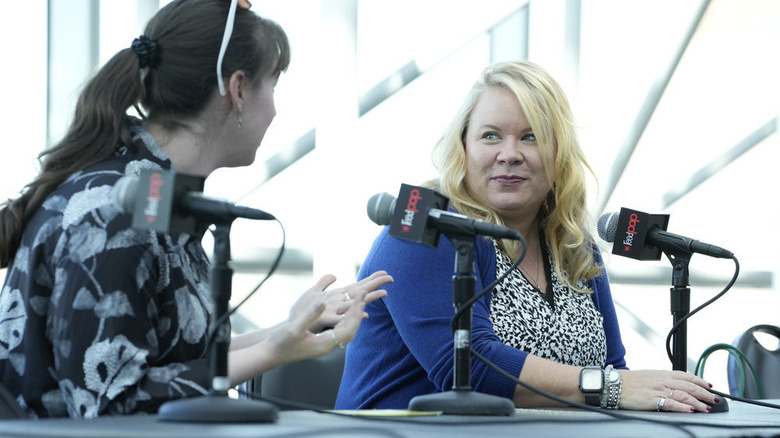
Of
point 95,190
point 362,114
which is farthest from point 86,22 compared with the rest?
point 95,190

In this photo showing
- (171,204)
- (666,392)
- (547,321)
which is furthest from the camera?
(547,321)

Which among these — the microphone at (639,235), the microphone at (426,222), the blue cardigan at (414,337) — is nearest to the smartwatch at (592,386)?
the blue cardigan at (414,337)

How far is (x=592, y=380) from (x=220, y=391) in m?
0.82

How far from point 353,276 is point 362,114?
64cm

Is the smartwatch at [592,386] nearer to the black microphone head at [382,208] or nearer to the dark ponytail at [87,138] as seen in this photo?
the black microphone head at [382,208]

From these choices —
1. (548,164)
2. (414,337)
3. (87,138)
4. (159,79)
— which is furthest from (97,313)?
(548,164)

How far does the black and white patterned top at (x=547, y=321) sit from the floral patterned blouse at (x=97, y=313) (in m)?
0.66

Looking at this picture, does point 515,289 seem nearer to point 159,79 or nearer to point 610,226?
point 610,226

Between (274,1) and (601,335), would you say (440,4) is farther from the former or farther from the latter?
(601,335)

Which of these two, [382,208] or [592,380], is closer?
[382,208]

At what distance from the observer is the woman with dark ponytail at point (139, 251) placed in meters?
1.45

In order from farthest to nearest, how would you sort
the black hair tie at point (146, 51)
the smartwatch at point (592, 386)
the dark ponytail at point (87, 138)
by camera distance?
the smartwatch at point (592, 386) → the black hair tie at point (146, 51) → the dark ponytail at point (87, 138)

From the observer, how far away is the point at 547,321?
206 centimetres

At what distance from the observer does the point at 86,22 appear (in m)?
3.49
